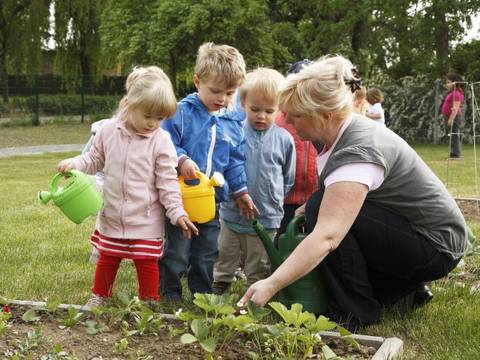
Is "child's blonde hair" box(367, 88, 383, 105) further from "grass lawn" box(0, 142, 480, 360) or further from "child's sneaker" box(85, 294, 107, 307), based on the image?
"child's sneaker" box(85, 294, 107, 307)

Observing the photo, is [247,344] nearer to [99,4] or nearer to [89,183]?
[89,183]

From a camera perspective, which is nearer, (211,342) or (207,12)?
(211,342)

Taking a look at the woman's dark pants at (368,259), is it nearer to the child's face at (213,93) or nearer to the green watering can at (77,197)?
the child's face at (213,93)

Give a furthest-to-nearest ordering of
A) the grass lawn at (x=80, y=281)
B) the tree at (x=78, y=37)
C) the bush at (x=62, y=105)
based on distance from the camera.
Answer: the tree at (x=78, y=37) < the bush at (x=62, y=105) < the grass lawn at (x=80, y=281)

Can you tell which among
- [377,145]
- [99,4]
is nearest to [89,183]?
[377,145]

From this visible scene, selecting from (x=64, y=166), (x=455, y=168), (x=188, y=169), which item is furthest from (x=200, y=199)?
(x=455, y=168)

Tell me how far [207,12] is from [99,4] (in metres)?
6.31

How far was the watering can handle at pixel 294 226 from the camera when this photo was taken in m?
3.19

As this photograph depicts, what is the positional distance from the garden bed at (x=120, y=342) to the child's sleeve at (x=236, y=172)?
98cm

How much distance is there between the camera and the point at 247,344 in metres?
2.62

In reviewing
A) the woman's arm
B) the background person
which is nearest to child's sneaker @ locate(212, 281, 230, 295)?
the woman's arm

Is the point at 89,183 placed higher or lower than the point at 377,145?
lower

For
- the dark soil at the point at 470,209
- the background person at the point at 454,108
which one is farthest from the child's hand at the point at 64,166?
the background person at the point at 454,108

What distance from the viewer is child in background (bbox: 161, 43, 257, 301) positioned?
3.52 metres
